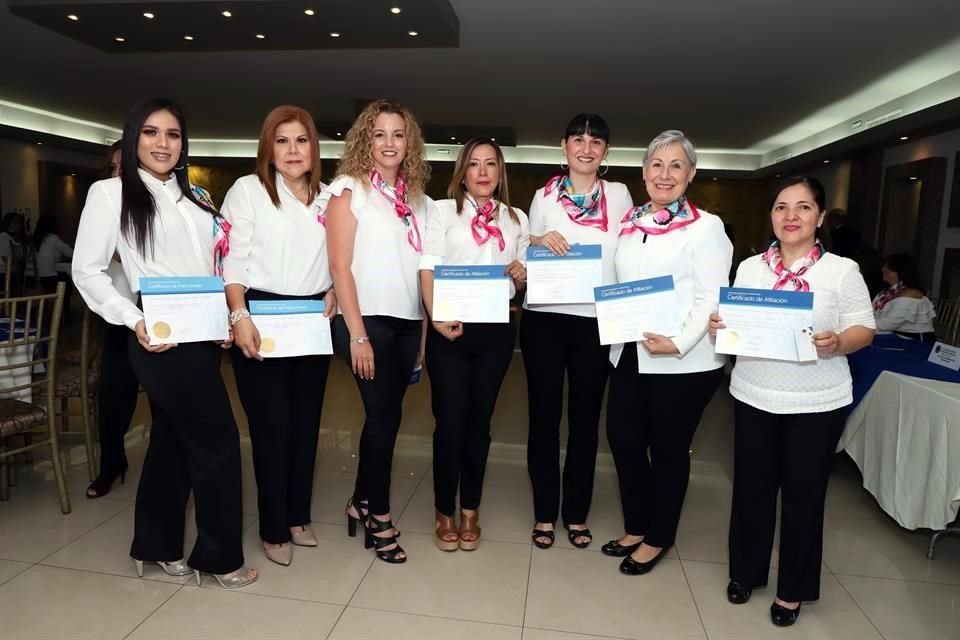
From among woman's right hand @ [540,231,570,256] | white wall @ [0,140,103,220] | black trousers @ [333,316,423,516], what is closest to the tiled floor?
black trousers @ [333,316,423,516]

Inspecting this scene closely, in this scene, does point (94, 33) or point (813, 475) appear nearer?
point (813, 475)

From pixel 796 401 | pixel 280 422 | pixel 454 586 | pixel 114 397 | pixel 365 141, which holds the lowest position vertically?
pixel 454 586

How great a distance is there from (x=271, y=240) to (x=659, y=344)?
4.50 ft

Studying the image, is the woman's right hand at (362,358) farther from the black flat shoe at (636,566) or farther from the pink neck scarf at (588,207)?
the black flat shoe at (636,566)

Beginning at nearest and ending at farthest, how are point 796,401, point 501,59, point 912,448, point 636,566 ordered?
point 796,401, point 636,566, point 912,448, point 501,59

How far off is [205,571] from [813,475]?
2.11m

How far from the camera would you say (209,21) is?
15.6 feet

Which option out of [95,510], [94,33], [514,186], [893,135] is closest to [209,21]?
[94,33]

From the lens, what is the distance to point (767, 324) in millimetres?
1899

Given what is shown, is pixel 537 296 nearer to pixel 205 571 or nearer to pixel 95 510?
pixel 205 571

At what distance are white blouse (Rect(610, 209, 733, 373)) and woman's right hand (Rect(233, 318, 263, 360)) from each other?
131cm

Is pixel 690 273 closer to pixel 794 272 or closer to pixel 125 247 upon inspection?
pixel 794 272

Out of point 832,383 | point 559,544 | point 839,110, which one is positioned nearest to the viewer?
point 832,383

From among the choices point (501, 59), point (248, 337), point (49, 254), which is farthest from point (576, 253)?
point (49, 254)
